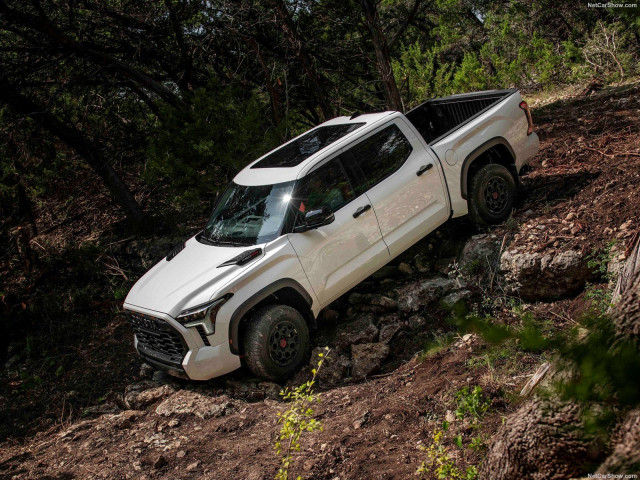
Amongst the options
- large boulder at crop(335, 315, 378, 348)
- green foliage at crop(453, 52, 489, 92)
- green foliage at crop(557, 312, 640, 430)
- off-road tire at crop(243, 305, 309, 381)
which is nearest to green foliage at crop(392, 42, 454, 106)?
green foliage at crop(453, 52, 489, 92)

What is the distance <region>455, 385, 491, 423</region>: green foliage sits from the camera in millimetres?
3945

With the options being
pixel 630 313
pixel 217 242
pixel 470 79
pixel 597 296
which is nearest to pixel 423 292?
pixel 597 296

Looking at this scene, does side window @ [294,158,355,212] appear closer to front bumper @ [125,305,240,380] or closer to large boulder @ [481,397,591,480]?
front bumper @ [125,305,240,380]

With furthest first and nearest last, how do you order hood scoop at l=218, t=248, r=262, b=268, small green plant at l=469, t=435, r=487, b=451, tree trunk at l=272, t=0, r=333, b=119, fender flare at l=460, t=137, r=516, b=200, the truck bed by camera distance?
1. tree trunk at l=272, t=0, r=333, b=119
2. the truck bed
3. fender flare at l=460, t=137, r=516, b=200
4. hood scoop at l=218, t=248, r=262, b=268
5. small green plant at l=469, t=435, r=487, b=451

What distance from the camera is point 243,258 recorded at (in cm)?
514

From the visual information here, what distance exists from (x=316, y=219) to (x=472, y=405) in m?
2.21

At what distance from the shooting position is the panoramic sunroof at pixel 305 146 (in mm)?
5938

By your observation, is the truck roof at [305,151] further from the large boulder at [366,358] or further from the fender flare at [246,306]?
the large boulder at [366,358]

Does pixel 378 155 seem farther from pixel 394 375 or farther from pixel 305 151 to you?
pixel 394 375

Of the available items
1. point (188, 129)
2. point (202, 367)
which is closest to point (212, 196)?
point (188, 129)

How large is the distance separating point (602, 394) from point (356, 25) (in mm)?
11572

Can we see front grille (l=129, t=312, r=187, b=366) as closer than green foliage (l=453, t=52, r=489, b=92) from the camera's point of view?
Yes

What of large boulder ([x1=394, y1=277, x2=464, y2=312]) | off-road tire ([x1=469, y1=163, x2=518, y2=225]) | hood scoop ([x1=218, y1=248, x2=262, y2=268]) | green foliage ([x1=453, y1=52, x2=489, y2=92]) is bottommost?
large boulder ([x1=394, y1=277, x2=464, y2=312])

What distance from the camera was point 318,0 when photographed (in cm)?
1182
